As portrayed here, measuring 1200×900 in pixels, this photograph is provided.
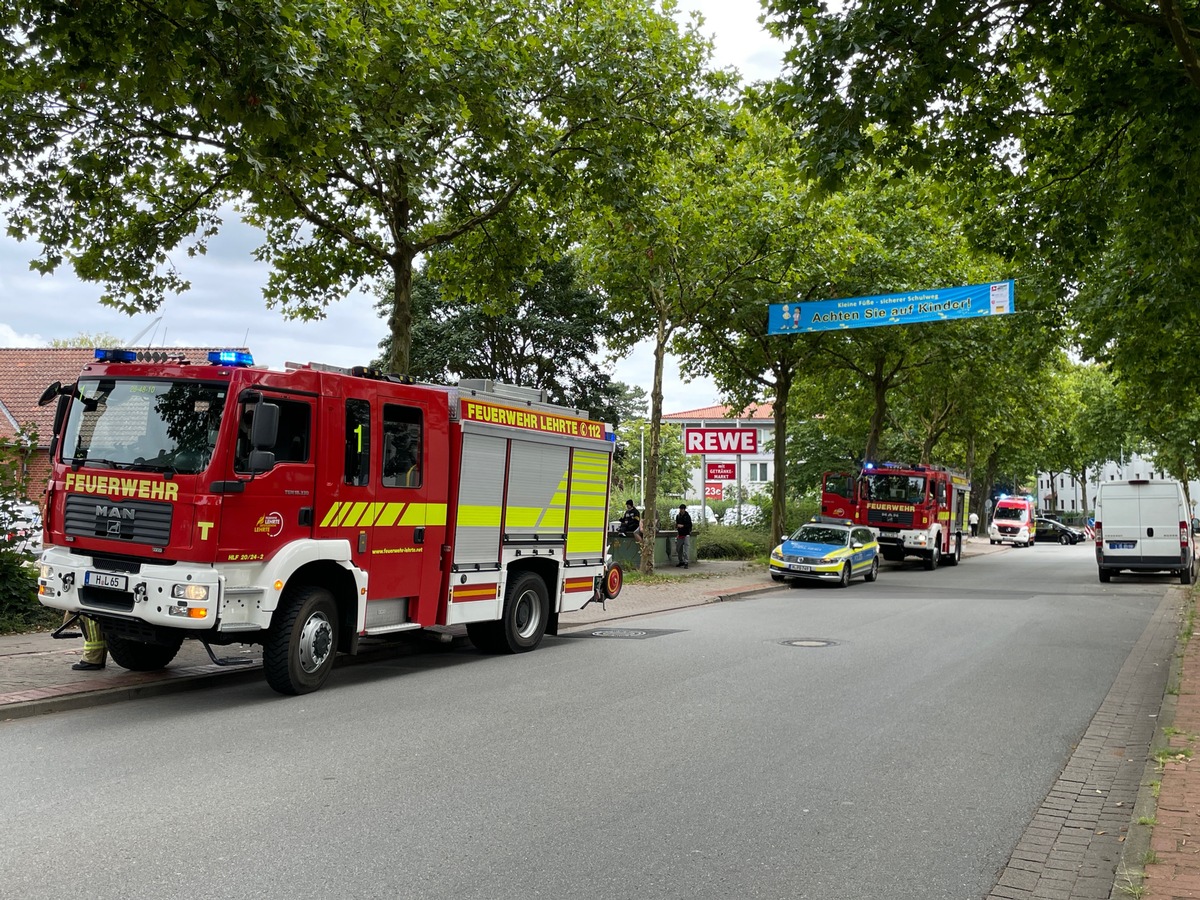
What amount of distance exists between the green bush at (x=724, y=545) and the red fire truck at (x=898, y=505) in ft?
12.0

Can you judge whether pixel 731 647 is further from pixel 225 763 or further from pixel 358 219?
pixel 358 219

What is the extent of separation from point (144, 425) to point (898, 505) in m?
27.9

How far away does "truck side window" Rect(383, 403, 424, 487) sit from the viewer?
32.3 ft

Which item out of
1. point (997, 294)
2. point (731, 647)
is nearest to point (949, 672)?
point (731, 647)

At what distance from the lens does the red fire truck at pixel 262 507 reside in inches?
322

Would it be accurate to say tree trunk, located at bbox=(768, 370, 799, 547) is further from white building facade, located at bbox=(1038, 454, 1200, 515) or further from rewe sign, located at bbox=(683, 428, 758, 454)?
white building facade, located at bbox=(1038, 454, 1200, 515)

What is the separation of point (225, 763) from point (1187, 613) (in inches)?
635

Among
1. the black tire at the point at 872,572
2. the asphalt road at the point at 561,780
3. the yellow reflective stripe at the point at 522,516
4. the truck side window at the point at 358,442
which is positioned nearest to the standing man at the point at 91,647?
the asphalt road at the point at 561,780

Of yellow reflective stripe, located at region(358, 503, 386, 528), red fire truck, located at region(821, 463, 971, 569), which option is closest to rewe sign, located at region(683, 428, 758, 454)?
red fire truck, located at region(821, 463, 971, 569)

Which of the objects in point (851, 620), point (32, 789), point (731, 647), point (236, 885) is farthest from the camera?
point (851, 620)

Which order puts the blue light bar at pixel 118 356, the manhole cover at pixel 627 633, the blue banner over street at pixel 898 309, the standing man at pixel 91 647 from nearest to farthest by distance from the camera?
the blue light bar at pixel 118 356, the standing man at pixel 91 647, the manhole cover at pixel 627 633, the blue banner over street at pixel 898 309

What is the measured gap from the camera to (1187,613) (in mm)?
16781

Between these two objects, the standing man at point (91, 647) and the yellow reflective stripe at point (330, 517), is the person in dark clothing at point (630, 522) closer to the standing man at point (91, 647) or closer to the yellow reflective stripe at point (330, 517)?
Answer: the yellow reflective stripe at point (330, 517)

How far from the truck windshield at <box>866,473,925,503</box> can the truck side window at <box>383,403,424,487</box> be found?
83.1 feet
